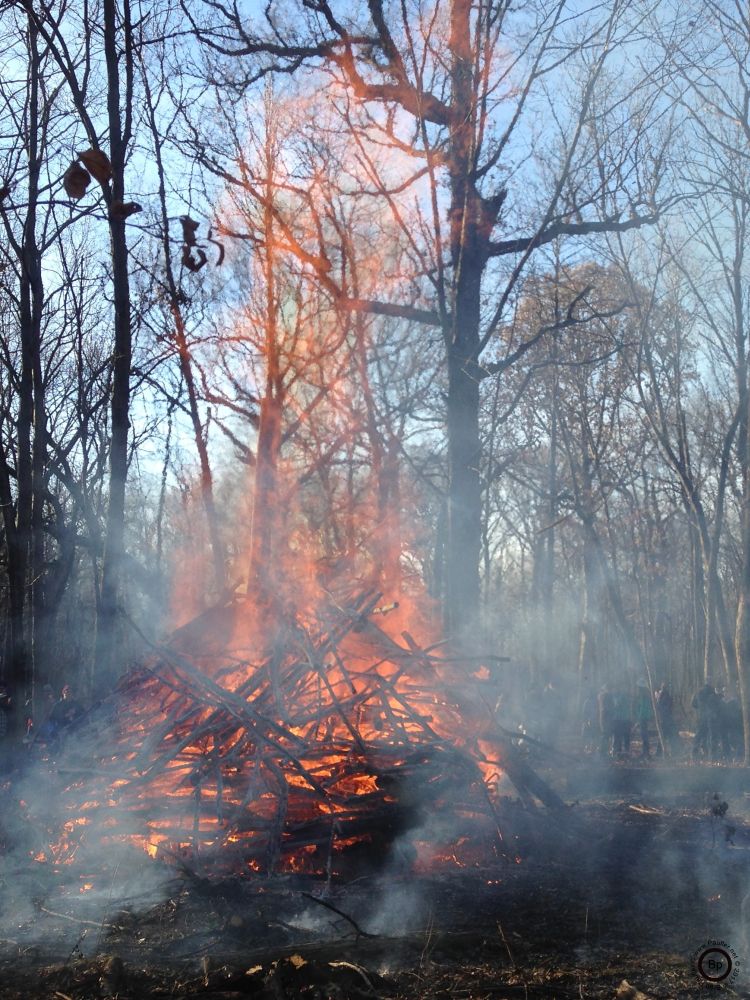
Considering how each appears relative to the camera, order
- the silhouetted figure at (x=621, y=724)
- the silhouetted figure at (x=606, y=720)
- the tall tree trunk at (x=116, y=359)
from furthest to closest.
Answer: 1. the silhouetted figure at (x=606, y=720)
2. the silhouetted figure at (x=621, y=724)
3. the tall tree trunk at (x=116, y=359)

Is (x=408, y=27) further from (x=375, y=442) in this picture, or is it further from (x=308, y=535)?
(x=308, y=535)

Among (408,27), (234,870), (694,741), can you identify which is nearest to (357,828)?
(234,870)

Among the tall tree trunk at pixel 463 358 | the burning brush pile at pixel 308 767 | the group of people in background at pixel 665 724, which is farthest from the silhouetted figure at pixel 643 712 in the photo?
the burning brush pile at pixel 308 767

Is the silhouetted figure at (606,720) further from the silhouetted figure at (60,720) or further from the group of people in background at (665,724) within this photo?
the silhouetted figure at (60,720)

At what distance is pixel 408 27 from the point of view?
9625 millimetres

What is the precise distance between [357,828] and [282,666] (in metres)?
1.97

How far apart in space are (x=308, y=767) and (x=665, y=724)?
12.0 metres

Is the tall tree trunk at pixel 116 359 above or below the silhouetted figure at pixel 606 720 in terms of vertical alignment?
above

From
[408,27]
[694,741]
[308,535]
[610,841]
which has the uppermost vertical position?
[408,27]

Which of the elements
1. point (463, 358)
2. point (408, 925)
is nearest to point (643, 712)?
point (463, 358)

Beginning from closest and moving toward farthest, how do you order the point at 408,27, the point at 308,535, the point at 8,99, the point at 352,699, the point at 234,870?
the point at 234,870
the point at 352,699
the point at 408,27
the point at 8,99
the point at 308,535

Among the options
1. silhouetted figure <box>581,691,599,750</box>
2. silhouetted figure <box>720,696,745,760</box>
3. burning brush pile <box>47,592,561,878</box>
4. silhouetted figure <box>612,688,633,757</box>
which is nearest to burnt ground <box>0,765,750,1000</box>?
burning brush pile <box>47,592,561,878</box>

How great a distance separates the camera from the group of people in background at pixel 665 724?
15.7 m

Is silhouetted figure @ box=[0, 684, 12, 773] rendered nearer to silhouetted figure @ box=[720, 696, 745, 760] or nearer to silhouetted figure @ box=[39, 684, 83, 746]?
silhouetted figure @ box=[39, 684, 83, 746]
